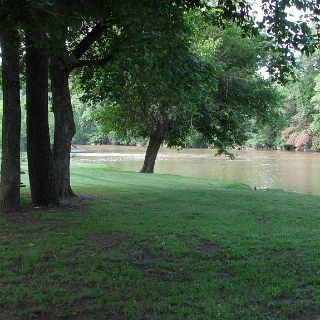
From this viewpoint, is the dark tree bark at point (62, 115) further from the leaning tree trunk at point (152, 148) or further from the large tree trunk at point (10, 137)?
the leaning tree trunk at point (152, 148)

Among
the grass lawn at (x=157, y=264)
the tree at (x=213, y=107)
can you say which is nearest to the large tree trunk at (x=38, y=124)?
the grass lawn at (x=157, y=264)

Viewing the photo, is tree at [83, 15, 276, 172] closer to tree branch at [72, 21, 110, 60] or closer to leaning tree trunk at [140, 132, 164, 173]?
leaning tree trunk at [140, 132, 164, 173]

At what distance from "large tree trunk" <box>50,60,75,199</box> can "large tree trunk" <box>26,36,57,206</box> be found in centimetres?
136

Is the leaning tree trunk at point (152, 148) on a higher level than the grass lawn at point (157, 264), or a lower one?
higher

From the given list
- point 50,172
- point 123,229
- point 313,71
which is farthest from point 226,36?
point 313,71

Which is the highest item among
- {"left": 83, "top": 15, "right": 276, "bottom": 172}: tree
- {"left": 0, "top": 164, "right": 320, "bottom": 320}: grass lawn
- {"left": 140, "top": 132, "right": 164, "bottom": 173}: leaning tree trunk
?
{"left": 83, "top": 15, "right": 276, "bottom": 172}: tree

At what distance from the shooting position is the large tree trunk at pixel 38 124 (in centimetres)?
1049

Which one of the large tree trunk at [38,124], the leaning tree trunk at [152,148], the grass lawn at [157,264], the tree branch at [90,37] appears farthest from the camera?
the leaning tree trunk at [152,148]

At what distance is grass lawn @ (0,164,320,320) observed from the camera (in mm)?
4711

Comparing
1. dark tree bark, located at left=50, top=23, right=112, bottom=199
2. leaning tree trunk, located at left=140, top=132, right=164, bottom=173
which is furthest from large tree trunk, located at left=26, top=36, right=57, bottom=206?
leaning tree trunk, located at left=140, top=132, right=164, bottom=173

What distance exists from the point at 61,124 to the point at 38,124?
63.3 inches

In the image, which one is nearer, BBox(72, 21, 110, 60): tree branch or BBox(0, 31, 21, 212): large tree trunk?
BBox(0, 31, 21, 212): large tree trunk

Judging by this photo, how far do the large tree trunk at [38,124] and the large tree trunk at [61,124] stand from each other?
136cm

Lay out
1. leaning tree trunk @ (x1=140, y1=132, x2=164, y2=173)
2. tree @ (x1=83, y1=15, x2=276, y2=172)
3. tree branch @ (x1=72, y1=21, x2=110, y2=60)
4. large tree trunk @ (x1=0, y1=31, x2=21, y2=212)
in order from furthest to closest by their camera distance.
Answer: leaning tree trunk @ (x1=140, y1=132, x2=164, y2=173) < tree @ (x1=83, y1=15, x2=276, y2=172) < tree branch @ (x1=72, y1=21, x2=110, y2=60) < large tree trunk @ (x1=0, y1=31, x2=21, y2=212)
